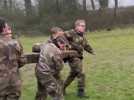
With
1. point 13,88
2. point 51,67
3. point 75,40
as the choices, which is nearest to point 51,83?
point 51,67

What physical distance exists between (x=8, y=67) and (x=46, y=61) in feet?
4.45

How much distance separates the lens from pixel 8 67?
26.1 ft

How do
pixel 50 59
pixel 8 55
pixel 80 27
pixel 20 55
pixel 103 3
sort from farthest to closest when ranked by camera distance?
pixel 103 3, pixel 80 27, pixel 50 59, pixel 20 55, pixel 8 55

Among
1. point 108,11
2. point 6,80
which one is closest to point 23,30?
point 108,11

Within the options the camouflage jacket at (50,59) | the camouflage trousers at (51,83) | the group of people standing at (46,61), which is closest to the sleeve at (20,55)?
the group of people standing at (46,61)

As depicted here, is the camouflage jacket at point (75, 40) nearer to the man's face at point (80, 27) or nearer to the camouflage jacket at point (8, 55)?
the man's face at point (80, 27)

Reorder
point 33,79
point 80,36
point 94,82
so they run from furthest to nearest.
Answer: point 33,79 < point 94,82 < point 80,36

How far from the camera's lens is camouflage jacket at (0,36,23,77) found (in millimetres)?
7898

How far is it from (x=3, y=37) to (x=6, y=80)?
2.20 feet

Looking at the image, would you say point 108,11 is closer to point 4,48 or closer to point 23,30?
point 23,30

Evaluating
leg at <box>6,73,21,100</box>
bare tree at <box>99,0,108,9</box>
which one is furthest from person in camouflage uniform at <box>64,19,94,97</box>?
bare tree at <box>99,0,108,9</box>

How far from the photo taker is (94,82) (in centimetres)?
1350

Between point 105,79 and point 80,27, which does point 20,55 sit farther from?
point 105,79

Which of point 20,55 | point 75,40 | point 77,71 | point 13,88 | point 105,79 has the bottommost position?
point 105,79
